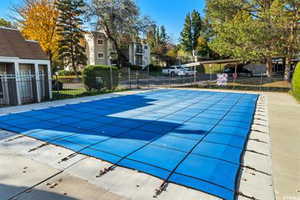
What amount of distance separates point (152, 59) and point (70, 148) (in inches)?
1460

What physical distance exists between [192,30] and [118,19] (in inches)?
757

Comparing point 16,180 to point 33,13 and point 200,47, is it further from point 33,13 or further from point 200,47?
point 200,47

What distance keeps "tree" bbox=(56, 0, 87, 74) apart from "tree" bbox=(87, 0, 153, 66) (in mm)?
1933

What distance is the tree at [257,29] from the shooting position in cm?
1256

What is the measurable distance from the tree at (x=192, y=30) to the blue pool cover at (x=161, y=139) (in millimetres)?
33604

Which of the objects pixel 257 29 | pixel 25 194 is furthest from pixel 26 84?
pixel 257 29

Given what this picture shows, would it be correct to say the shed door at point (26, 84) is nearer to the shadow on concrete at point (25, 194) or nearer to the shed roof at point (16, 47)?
the shed roof at point (16, 47)

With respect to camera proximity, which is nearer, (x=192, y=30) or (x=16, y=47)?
(x=16, y=47)

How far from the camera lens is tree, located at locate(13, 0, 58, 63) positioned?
1789 centimetres

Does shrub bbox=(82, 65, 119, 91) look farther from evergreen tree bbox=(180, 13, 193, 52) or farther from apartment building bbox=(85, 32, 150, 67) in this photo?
evergreen tree bbox=(180, 13, 193, 52)

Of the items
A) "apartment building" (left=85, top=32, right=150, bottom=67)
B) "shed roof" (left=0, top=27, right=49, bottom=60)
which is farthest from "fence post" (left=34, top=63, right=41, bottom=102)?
"apartment building" (left=85, top=32, right=150, bottom=67)

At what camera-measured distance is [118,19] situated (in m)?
23.3

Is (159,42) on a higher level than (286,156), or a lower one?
higher

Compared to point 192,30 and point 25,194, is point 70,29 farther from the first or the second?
point 192,30
